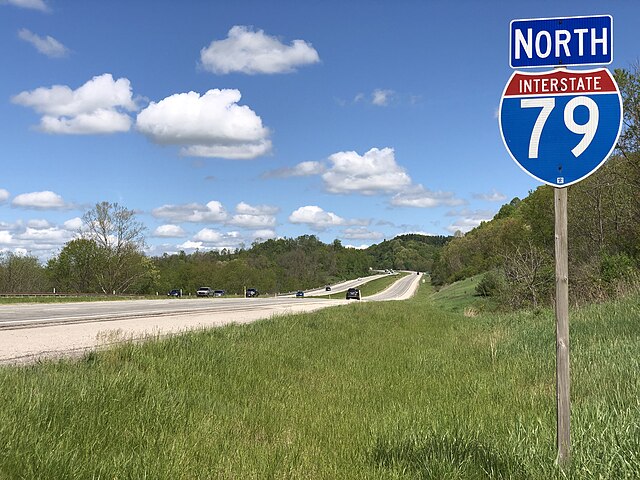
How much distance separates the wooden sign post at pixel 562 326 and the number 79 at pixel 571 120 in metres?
0.35

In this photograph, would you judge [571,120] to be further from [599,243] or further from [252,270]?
[252,270]

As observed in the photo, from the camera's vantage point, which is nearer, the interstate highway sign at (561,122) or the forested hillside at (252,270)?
the interstate highway sign at (561,122)

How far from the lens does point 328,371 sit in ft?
31.9

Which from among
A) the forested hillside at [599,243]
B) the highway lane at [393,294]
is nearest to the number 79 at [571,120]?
the forested hillside at [599,243]

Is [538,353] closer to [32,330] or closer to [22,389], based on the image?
[22,389]

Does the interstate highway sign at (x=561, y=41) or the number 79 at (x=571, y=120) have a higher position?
the interstate highway sign at (x=561, y=41)

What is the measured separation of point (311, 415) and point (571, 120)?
171 inches

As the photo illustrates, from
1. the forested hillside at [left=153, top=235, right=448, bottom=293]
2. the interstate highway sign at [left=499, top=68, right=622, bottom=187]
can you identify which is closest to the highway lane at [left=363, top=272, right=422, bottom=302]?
the forested hillside at [left=153, top=235, right=448, bottom=293]

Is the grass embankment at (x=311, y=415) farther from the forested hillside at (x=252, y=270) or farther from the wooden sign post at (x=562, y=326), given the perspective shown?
the forested hillside at (x=252, y=270)

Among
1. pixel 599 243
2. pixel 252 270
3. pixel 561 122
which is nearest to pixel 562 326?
pixel 561 122

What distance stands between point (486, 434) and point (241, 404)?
10.4 ft

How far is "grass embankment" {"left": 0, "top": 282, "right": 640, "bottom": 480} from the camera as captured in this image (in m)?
4.54

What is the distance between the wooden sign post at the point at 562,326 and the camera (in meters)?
4.15

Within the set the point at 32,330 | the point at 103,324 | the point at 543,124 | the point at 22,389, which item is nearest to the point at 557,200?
the point at 543,124
